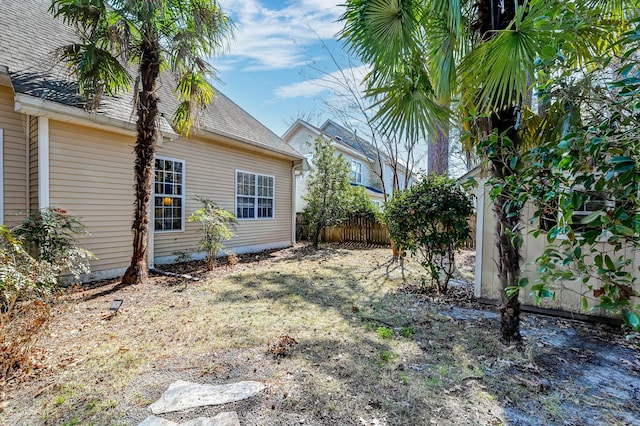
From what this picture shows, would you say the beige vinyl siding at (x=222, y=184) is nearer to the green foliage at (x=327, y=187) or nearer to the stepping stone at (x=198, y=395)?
the green foliage at (x=327, y=187)

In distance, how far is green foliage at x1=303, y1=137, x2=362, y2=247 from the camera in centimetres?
1134

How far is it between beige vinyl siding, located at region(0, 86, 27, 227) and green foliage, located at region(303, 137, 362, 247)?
808 centimetres

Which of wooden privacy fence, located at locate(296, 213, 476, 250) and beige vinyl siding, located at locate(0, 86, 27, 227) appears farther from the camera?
wooden privacy fence, located at locate(296, 213, 476, 250)

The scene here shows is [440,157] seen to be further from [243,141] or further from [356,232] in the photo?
[243,141]

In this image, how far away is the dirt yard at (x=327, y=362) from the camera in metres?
2.35

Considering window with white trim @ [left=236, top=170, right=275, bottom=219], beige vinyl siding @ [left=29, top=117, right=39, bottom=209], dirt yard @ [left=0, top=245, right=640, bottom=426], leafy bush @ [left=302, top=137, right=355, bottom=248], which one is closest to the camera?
dirt yard @ [left=0, top=245, right=640, bottom=426]

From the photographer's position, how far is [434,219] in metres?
5.38

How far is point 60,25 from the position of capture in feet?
23.4

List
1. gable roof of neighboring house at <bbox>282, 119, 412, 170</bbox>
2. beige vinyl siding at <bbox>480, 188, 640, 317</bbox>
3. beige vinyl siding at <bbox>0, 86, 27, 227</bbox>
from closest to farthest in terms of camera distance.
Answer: beige vinyl siding at <bbox>480, 188, 640, 317</bbox>
beige vinyl siding at <bbox>0, 86, 27, 227</bbox>
gable roof of neighboring house at <bbox>282, 119, 412, 170</bbox>

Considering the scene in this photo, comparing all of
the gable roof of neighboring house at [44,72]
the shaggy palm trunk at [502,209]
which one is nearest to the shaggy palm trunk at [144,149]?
the gable roof of neighboring house at [44,72]

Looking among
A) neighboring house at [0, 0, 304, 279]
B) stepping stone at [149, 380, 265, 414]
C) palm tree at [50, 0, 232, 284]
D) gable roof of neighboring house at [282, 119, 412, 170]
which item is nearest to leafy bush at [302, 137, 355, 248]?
neighboring house at [0, 0, 304, 279]

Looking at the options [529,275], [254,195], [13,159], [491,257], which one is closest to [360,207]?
[254,195]

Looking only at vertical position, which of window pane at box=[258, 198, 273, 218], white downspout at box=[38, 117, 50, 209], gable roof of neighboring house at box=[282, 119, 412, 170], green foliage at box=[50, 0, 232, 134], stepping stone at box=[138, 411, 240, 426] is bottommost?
stepping stone at box=[138, 411, 240, 426]

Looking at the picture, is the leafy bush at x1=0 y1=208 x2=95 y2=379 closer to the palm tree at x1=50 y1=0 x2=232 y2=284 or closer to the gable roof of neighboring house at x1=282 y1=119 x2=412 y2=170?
the palm tree at x1=50 y1=0 x2=232 y2=284
